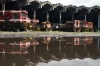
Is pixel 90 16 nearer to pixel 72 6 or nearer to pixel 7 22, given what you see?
pixel 72 6

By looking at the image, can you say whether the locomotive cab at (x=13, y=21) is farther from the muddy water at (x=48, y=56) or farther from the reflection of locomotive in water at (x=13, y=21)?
the muddy water at (x=48, y=56)

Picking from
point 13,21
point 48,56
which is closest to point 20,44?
point 48,56

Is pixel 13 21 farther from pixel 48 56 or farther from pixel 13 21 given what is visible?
pixel 48 56

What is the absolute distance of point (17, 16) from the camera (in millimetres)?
38781

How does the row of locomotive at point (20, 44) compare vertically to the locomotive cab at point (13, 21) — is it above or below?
below

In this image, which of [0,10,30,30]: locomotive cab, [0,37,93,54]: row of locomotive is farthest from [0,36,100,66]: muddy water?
[0,10,30,30]: locomotive cab

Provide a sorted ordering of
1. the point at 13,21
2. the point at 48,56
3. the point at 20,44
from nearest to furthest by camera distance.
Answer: the point at 48,56 → the point at 20,44 → the point at 13,21

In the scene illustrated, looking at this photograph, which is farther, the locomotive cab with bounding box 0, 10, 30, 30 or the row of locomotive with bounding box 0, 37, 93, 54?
the locomotive cab with bounding box 0, 10, 30, 30

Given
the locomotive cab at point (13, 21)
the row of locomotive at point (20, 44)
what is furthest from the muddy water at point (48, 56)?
the locomotive cab at point (13, 21)

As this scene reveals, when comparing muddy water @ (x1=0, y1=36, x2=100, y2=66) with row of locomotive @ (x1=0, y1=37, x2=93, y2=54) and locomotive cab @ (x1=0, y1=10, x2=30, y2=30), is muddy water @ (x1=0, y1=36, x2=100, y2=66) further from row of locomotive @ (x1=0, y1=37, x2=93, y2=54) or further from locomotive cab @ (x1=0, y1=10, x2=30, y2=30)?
locomotive cab @ (x1=0, y1=10, x2=30, y2=30)

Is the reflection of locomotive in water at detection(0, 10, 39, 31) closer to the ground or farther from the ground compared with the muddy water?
farther from the ground

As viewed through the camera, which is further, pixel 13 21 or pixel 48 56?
pixel 13 21

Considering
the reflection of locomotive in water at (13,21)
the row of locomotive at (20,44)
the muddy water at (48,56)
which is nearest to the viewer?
the muddy water at (48,56)

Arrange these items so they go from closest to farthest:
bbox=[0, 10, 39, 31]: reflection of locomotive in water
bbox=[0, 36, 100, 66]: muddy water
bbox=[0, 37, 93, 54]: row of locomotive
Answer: bbox=[0, 36, 100, 66]: muddy water < bbox=[0, 37, 93, 54]: row of locomotive < bbox=[0, 10, 39, 31]: reflection of locomotive in water
